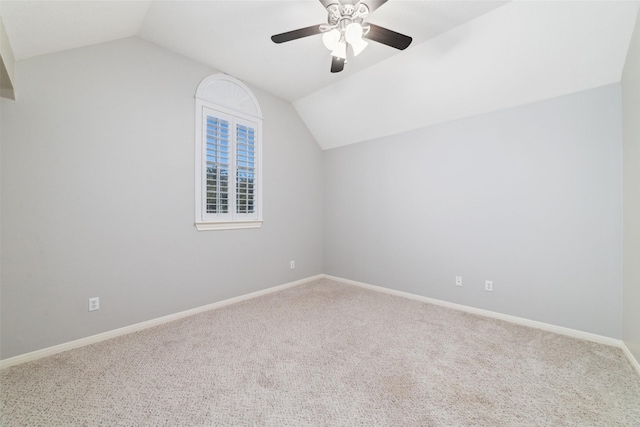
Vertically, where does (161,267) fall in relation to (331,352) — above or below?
above

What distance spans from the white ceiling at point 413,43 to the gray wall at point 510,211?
29 centimetres

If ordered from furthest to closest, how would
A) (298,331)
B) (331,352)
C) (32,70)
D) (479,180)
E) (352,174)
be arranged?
(352,174), (479,180), (298,331), (331,352), (32,70)

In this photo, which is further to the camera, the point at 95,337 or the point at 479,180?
the point at 479,180

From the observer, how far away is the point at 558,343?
2.29 meters

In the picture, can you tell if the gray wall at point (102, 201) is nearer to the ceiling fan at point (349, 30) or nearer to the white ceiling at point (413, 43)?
the white ceiling at point (413, 43)

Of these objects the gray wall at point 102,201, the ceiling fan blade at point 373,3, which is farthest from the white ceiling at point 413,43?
the ceiling fan blade at point 373,3

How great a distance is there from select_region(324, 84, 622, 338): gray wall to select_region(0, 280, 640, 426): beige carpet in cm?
44

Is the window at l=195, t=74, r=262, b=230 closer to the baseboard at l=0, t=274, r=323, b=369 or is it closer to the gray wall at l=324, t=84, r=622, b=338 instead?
the baseboard at l=0, t=274, r=323, b=369

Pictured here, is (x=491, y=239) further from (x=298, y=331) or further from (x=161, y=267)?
(x=161, y=267)

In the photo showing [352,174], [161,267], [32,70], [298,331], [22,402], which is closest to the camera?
[22,402]

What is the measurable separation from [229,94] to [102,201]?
184 cm

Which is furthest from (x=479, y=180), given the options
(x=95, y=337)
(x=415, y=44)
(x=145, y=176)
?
(x=95, y=337)

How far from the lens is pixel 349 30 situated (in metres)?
1.75

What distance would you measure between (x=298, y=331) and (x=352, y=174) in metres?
2.52
